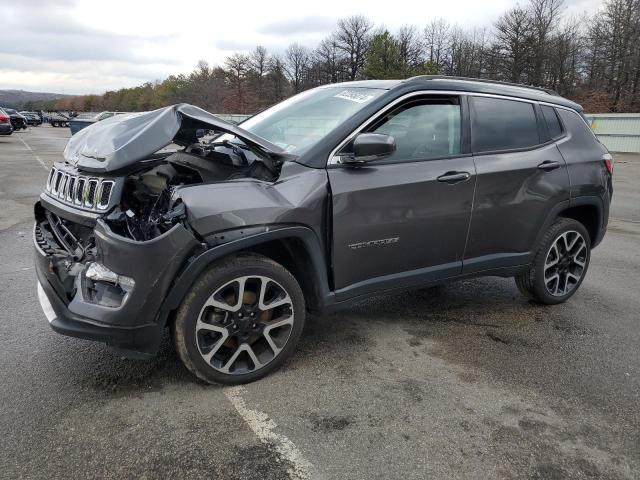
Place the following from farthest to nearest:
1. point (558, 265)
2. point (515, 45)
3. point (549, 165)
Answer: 1. point (515, 45)
2. point (558, 265)
3. point (549, 165)

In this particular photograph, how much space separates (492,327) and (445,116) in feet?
5.67

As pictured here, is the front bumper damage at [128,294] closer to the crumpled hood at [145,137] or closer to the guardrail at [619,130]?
the crumpled hood at [145,137]

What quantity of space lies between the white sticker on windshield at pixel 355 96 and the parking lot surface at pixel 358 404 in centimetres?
173

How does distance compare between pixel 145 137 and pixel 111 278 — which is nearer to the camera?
pixel 111 278

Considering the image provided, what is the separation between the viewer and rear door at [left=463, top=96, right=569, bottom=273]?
12.8ft

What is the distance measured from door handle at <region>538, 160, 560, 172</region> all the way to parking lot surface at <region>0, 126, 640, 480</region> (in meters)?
1.27

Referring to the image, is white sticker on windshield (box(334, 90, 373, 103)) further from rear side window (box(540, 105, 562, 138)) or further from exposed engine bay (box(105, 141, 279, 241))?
rear side window (box(540, 105, 562, 138))

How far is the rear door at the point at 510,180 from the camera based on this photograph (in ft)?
12.8

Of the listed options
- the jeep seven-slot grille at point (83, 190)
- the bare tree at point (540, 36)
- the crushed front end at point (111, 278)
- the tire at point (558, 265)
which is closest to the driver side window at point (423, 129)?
the tire at point (558, 265)

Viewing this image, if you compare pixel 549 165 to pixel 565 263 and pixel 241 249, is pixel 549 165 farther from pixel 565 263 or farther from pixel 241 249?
pixel 241 249

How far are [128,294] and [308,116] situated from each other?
189 centimetres

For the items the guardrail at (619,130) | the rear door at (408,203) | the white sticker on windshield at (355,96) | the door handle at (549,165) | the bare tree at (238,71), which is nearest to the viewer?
the rear door at (408,203)

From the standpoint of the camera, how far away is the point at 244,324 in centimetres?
305

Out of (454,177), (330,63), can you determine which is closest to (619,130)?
(454,177)
